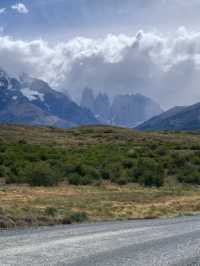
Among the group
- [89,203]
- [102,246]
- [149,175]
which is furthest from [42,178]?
[102,246]

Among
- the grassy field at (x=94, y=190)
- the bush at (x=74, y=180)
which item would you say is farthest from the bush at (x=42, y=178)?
the bush at (x=74, y=180)

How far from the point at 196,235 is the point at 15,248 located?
589cm

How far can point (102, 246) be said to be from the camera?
1354 cm

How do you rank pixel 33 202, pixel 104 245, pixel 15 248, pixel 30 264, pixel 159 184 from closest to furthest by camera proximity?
1. pixel 30 264
2. pixel 15 248
3. pixel 104 245
4. pixel 33 202
5. pixel 159 184

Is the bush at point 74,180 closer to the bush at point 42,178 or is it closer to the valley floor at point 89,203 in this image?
the bush at point 42,178

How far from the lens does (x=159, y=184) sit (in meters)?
40.8

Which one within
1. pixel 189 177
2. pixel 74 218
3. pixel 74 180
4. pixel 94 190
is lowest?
pixel 94 190

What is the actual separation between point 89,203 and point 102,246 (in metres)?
14.1

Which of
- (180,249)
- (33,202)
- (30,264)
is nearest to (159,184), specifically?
(33,202)

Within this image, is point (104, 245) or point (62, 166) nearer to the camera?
point (104, 245)

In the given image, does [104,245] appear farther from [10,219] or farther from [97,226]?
[10,219]

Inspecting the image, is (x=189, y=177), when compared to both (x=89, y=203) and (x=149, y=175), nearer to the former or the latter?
(x=149, y=175)

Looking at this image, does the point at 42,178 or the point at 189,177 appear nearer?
the point at 42,178

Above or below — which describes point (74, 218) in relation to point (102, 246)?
below
